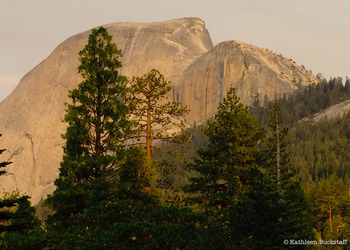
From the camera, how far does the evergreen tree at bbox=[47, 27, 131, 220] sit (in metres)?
26.4

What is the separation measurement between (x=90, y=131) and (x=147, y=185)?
4.73 meters

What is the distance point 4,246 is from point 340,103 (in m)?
189

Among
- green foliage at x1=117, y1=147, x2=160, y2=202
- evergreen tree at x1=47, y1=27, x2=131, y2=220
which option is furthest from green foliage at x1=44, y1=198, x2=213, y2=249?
green foliage at x1=117, y1=147, x2=160, y2=202

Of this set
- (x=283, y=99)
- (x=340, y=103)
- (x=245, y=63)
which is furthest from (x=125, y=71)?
(x=340, y=103)

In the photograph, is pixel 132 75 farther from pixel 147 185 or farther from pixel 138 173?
pixel 147 185

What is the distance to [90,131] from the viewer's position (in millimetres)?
28766

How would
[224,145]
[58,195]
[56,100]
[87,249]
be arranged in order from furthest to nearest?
1. [56,100]
2. [224,145]
3. [58,195]
4. [87,249]

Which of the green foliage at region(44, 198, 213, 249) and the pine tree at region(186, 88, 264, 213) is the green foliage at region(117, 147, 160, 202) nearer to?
the pine tree at region(186, 88, 264, 213)

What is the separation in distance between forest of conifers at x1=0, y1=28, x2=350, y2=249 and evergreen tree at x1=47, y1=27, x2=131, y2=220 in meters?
0.06

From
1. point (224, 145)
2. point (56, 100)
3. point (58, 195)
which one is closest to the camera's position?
point (58, 195)

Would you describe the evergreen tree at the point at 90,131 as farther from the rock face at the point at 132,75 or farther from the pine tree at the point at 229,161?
the rock face at the point at 132,75

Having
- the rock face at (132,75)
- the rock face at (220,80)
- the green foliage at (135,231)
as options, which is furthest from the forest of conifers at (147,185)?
the rock face at (220,80)

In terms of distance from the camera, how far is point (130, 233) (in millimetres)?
17969

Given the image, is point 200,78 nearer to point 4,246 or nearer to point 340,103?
point 340,103
